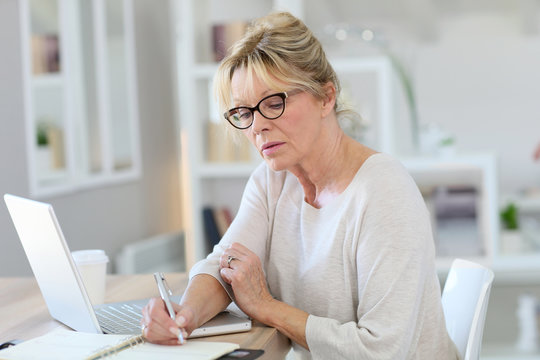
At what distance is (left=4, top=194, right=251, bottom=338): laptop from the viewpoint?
122 centimetres

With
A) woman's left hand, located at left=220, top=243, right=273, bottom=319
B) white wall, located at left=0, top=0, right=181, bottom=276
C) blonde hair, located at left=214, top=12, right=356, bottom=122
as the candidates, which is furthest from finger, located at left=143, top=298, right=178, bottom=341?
white wall, located at left=0, top=0, right=181, bottom=276

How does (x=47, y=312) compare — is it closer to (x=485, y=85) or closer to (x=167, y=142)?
(x=167, y=142)

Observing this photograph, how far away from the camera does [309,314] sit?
1357 mm

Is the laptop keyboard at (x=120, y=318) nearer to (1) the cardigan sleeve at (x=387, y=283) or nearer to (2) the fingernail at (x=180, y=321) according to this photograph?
(2) the fingernail at (x=180, y=321)

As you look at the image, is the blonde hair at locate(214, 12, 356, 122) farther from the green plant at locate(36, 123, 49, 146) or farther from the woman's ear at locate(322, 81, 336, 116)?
the green plant at locate(36, 123, 49, 146)

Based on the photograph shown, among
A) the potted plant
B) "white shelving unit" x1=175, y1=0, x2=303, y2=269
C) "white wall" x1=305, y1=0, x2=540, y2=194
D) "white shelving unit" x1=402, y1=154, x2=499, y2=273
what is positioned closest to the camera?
"white shelving unit" x1=402, y1=154, x2=499, y2=273

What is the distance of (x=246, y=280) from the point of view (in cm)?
135

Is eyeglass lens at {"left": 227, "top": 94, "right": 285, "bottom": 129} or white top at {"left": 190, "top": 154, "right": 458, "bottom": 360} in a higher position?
eyeglass lens at {"left": 227, "top": 94, "right": 285, "bottom": 129}

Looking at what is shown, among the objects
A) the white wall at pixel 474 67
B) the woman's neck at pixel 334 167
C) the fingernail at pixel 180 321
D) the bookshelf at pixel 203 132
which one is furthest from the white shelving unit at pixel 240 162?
the fingernail at pixel 180 321

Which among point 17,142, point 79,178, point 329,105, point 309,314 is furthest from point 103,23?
point 309,314

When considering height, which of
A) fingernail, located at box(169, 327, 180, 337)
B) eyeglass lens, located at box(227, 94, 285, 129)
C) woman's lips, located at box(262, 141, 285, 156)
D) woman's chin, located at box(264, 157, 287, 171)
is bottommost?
fingernail, located at box(169, 327, 180, 337)

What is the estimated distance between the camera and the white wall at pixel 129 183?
9.50 ft

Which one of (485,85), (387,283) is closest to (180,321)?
(387,283)

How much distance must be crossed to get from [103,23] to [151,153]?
930mm
